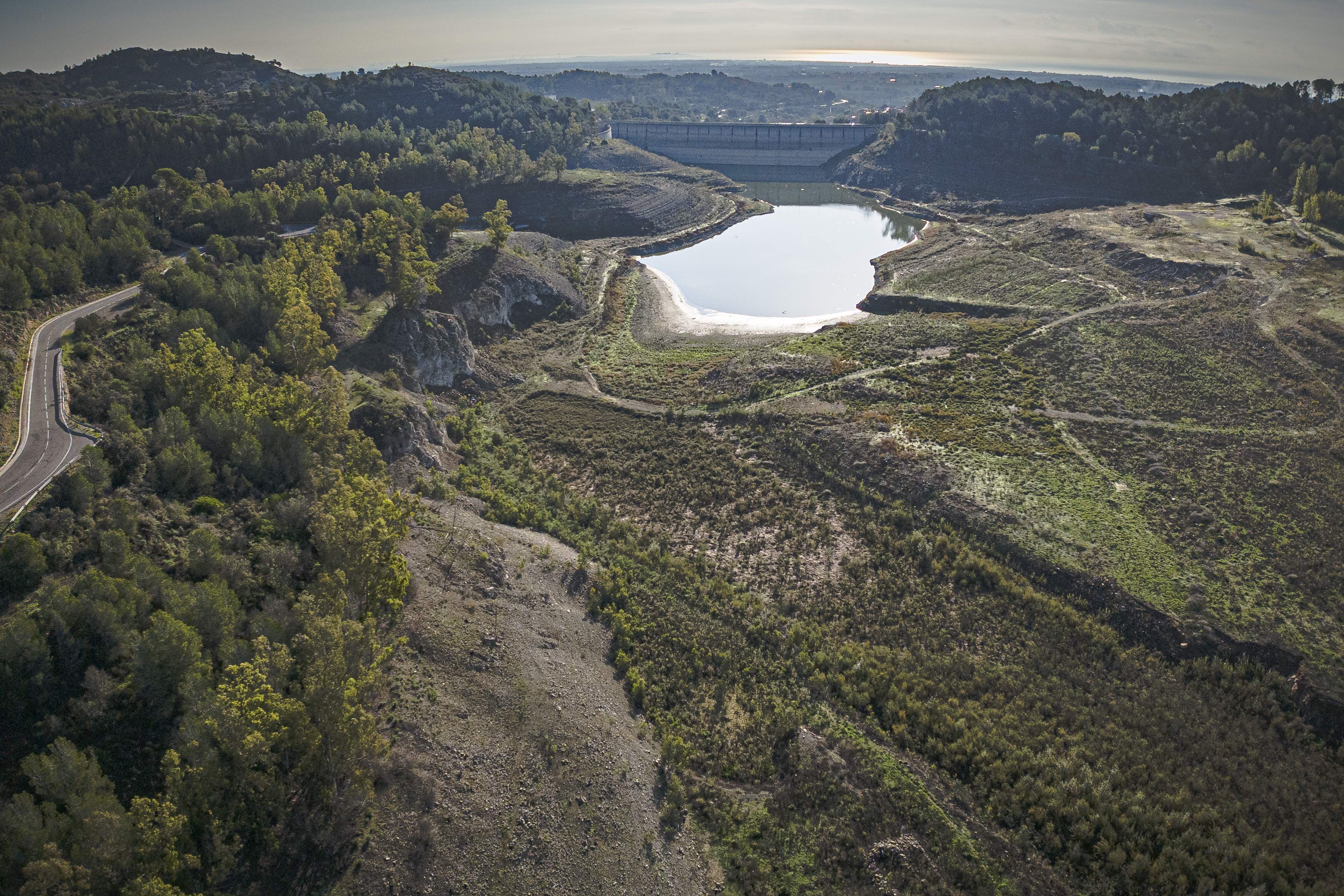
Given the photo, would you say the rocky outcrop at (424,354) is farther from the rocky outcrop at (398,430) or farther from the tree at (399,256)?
the rocky outcrop at (398,430)

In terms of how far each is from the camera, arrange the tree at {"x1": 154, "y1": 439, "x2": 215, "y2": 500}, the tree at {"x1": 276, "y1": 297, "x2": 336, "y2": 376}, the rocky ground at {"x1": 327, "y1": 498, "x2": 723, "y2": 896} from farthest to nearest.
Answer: the tree at {"x1": 276, "y1": 297, "x2": 336, "y2": 376} < the tree at {"x1": 154, "y1": 439, "x2": 215, "y2": 500} < the rocky ground at {"x1": 327, "y1": 498, "x2": 723, "y2": 896}

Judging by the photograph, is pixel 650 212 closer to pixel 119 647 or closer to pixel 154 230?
pixel 154 230

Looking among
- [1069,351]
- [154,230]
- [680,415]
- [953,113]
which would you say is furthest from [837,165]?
[154,230]

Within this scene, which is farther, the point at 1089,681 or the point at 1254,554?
the point at 1254,554

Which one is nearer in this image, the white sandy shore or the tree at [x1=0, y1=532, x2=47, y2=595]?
the tree at [x1=0, y1=532, x2=47, y2=595]

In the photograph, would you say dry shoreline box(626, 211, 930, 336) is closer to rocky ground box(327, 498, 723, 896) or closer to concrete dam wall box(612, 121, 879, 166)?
rocky ground box(327, 498, 723, 896)

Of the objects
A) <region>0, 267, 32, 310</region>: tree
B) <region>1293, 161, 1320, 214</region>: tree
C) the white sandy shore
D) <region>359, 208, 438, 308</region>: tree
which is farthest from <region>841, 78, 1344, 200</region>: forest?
<region>0, 267, 32, 310</region>: tree

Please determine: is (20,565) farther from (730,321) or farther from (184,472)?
(730,321)
